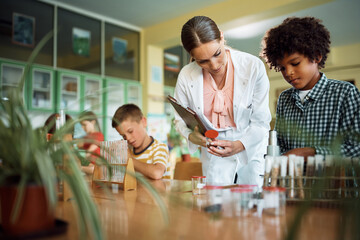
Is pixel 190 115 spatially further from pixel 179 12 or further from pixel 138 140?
pixel 179 12

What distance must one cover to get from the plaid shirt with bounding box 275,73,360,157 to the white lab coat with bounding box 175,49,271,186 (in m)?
0.21

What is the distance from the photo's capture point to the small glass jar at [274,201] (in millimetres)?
781

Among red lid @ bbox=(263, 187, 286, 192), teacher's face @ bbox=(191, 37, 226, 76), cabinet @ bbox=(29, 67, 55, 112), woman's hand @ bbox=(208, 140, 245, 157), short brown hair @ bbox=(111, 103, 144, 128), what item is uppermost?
cabinet @ bbox=(29, 67, 55, 112)

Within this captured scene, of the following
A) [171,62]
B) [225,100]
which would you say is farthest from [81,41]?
[225,100]

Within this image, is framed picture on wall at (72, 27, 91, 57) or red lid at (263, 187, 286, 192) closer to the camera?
red lid at (263, 187, 286, 192)

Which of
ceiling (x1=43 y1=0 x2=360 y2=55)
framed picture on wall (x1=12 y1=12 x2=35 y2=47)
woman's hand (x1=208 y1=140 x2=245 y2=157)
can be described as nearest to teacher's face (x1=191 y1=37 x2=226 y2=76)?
woman's hand (x1=208 y1=140 x2=245 y2=157)

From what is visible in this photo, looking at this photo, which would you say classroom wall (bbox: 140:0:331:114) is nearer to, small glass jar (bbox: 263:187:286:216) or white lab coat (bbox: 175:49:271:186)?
white lab coat (bbox: 175:49:271:186)

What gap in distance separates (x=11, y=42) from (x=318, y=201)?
16.0 ft

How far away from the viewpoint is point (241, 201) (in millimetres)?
798

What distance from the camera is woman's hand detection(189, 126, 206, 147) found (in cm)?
148

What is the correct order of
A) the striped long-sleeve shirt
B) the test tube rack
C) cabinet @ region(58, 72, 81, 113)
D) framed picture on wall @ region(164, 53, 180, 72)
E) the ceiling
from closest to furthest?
the test tube rack < the striped long-sleeve shirt < cabinet @ region(58, 72, 81, 113) < the ceiling < framed picture on wall @ region(164, 53, 180, 72)

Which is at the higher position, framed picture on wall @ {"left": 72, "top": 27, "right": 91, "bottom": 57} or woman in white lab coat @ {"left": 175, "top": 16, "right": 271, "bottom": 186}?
framed picture on wall @ {"left": 72, "top": 27, "right": 91, "bottom": 57}

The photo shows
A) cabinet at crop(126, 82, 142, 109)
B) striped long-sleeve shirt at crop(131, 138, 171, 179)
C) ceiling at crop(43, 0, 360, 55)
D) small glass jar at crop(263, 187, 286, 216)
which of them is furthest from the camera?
cabinet at crop(126, 82, 142, 109)

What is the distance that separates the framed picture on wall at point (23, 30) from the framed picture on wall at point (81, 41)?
68 cm
